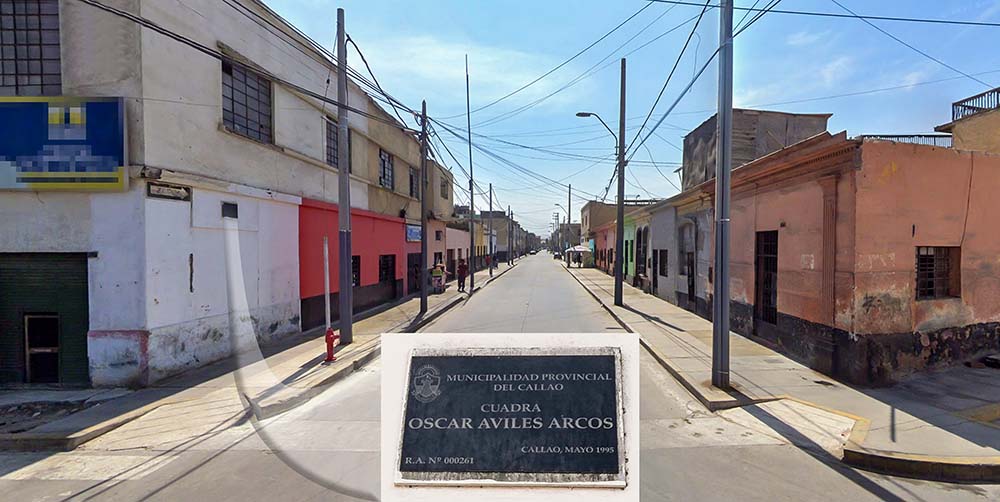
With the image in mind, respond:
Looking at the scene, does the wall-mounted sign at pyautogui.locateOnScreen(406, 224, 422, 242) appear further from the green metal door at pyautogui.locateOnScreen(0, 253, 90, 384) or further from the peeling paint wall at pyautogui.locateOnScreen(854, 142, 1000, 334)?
the peeling paint wall at pyautogui.locateOnScreen(854, 142, 1000, 334)

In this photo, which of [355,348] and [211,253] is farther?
[355,348]

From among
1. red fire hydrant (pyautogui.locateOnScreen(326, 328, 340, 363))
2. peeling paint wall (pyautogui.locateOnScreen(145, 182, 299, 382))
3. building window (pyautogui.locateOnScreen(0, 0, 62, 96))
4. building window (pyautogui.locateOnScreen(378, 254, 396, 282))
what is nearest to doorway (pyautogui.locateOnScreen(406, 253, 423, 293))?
building window (pyautogui.locateOnScreen(378, 254, 396, 282))

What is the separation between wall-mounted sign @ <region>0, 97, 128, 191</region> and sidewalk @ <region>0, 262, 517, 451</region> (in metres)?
3.33

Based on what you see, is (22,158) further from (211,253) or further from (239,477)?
(239,477)

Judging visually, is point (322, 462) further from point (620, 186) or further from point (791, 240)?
point (620, 186)

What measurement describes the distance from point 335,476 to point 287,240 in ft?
26.4

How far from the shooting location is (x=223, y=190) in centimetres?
879

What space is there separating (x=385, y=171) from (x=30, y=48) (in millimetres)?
11046

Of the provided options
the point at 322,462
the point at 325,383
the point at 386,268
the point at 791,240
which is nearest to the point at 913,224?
the point at 791,240

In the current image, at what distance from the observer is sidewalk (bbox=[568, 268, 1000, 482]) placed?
445 centimetres

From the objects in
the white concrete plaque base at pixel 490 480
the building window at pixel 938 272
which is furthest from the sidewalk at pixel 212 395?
the building window at pixel 938 272

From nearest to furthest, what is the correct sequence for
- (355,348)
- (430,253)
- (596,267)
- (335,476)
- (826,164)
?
(335,476) → (826,164) → (355,348) → (430,253) → (596,267)

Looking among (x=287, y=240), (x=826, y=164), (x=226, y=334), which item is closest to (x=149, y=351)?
(x=226, y=334)

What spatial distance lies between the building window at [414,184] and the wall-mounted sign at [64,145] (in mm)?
14357
